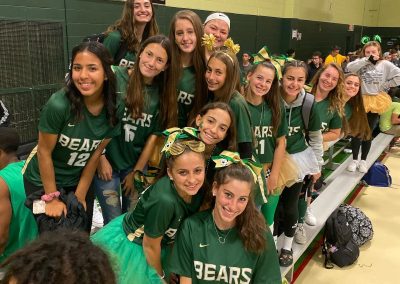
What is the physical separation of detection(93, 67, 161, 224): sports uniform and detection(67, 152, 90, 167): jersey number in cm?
32

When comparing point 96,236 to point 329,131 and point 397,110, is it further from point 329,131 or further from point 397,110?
point 397,110

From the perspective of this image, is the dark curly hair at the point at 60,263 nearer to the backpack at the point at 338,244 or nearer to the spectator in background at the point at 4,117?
the spectator in background at the point at 4,117

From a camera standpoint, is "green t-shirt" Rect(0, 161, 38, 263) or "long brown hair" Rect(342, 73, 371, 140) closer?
"green t-shirt" Rect(0, 161, 38, 263)

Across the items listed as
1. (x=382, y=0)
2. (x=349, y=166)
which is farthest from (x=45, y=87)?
(x=382, y=0)

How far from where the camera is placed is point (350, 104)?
3.95 metres

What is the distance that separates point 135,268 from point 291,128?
5.10ft

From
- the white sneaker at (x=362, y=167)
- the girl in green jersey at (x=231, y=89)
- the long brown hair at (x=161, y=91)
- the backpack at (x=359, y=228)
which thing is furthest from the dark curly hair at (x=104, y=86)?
the white sneaker at (x=362, y=167)

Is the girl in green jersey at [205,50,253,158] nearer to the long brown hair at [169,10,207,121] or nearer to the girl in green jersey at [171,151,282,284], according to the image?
the long brown hair at [169,10,207,121]

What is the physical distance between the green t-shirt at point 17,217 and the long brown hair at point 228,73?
1.34 m

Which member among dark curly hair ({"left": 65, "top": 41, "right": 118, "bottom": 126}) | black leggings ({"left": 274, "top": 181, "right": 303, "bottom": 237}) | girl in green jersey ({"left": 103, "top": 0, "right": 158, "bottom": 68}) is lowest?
black leggings ({"left": 274, "top": 181, "right": 303, "bottom": 237})

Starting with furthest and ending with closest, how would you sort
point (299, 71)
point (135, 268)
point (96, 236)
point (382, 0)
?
point (382, 0) < point (299, 71) < point (96, 236) < point (135, 268)

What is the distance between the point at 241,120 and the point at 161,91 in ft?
1.86

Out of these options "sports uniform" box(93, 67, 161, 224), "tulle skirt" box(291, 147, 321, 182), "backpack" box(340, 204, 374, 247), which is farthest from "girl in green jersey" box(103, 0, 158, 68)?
"backpack" box(340, 204, 374, 247)

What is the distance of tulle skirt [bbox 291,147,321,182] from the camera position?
9.48ft
